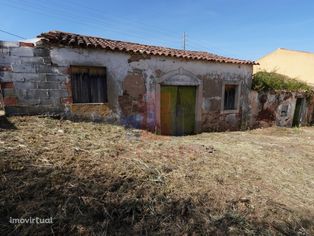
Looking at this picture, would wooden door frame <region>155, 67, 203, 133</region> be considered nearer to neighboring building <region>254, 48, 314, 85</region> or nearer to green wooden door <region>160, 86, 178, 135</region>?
green wooden door <region>160, 86, 178, 135</region>

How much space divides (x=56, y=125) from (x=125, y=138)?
180 cm

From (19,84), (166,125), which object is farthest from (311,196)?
(19,84)

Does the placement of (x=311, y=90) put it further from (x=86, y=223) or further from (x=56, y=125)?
(x=86, y=223)

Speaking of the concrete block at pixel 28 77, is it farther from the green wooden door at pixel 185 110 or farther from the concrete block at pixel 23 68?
the green wooden door at pixel 185 110

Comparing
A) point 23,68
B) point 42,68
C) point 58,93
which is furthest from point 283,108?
point 23,68

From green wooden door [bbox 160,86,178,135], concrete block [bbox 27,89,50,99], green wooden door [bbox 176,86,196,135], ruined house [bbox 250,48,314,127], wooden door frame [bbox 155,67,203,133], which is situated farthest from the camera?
ruined house [bbox 250,48,314,127]

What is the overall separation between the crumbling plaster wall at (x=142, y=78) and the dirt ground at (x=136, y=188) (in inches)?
78.6

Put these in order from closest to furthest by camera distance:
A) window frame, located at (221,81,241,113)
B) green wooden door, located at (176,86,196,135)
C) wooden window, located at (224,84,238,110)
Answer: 1. green wooden door, located at (176,86,196,135)
2. window frame, located at (221,81,241,113)
3. wooden window, located at (224,84,238,110)

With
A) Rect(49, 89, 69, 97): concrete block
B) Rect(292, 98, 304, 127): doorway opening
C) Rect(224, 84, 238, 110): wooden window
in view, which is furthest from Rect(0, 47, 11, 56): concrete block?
Rect(292, 98, 304, 127): doorway opening

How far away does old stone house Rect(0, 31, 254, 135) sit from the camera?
602cm

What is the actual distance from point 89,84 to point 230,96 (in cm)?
640

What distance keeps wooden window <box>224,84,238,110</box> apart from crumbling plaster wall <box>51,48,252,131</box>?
1.23ft

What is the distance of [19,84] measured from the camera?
5957mm

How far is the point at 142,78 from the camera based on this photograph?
25.3ft
